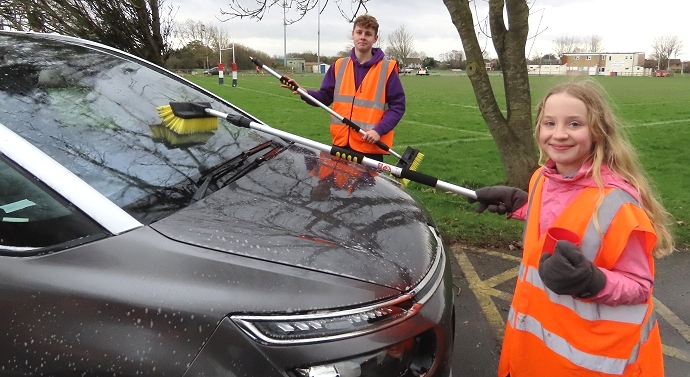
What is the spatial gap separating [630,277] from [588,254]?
0.14 m

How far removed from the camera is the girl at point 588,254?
163cm

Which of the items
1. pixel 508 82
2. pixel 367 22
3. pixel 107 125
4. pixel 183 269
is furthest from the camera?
pixel 508 82

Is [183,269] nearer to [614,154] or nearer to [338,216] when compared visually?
[338,216]

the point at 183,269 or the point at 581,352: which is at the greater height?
the point at 183,269

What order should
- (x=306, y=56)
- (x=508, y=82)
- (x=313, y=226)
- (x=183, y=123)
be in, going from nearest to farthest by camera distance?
(x=313, y=226), (x=183, y=123), (x=508, y=82), (x=306, y=56)

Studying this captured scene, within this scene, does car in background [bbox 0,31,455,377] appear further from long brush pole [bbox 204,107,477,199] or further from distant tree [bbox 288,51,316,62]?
distant tree [bbox 288,51,316,62]

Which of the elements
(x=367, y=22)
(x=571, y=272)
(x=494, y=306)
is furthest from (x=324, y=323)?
(x=367, y=22)

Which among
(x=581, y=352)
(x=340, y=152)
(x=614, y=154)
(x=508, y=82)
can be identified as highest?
(x=508, y=82)

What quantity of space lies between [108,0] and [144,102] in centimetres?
386

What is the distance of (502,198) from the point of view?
7.61 feet

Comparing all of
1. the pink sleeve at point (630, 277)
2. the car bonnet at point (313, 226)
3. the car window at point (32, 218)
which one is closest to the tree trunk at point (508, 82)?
the car bonnet at point (313, 226)

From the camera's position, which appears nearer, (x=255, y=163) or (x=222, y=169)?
(x=222, y=169)

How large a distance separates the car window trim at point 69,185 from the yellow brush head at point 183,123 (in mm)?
862

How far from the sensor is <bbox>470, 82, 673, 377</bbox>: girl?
5.35 ft
